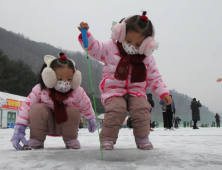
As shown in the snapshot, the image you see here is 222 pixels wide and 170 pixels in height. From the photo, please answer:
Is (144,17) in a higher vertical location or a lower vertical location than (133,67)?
higher

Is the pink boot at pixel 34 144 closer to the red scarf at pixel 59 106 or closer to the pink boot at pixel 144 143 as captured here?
the red scarf at pixel 59 106

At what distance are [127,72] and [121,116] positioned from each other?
0.38m

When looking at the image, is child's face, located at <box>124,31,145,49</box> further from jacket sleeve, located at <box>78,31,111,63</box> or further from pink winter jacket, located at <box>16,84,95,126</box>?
pink winter jacket, located at <box>16,84,95,126</box>

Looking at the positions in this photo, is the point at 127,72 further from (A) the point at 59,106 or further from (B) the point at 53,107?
(B) the point at 53,107

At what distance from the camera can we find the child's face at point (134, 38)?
2.05 metres

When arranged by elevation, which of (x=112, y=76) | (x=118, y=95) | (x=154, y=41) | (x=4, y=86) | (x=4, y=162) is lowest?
(x=4, y=162)

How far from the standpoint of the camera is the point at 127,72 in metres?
2.04

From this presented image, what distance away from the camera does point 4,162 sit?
114 cm

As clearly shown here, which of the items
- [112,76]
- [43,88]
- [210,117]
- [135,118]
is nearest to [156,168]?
[135,118]

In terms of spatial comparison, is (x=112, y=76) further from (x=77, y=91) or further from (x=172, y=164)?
(x=172, y=164)

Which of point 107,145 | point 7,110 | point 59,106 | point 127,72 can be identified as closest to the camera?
point 107,145

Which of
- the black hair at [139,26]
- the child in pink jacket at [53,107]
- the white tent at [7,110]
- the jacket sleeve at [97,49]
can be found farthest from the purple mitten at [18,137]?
the white tent at [7,110]

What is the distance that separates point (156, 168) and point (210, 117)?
28.9 metres

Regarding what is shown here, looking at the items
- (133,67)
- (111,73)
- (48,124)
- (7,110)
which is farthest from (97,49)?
(7,110)
